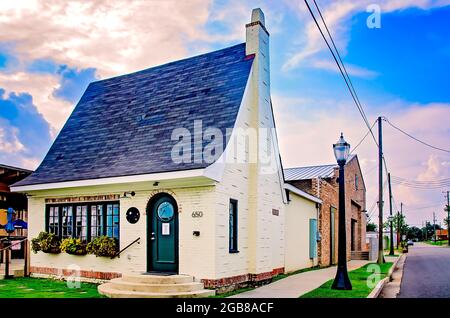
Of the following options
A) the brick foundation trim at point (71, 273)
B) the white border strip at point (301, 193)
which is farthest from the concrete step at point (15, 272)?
the white border strip at point (301, 193)

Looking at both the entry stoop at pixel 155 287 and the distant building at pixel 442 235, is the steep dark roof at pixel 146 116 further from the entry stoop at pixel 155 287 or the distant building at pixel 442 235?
the distant building at pixel 442 235

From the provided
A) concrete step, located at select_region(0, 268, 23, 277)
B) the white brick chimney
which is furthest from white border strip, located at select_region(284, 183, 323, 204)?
concrete step, located at select_region(0, 268, 23, 277)

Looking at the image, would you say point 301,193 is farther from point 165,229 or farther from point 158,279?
point 158,279

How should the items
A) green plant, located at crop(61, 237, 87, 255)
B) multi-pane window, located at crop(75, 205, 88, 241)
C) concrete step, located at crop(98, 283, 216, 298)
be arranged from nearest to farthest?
concrete step, located at crop(98, 283, 216, 298) < green plant, located at crop(61, 237, 87, 255) < multi-pane window, located at crop(75, 205, 88, 241)

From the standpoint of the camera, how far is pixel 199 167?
9.21 m

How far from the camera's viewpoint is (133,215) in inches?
418

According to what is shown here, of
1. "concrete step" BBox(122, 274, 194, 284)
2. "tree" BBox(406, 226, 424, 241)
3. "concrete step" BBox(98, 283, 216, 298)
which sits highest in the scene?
"concrete step" BBox(122, 274, 194, 284)

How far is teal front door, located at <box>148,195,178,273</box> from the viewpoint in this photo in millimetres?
10055

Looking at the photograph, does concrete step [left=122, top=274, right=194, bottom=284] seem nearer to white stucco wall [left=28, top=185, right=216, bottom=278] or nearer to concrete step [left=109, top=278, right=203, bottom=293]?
concrete step [left=109, top=278, right=203, bottom=293]

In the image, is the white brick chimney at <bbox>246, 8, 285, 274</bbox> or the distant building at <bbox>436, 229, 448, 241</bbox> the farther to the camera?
the distant building at <bbox>436, 229, 448, 241</bbox>

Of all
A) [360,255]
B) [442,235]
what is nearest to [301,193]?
[360,255]

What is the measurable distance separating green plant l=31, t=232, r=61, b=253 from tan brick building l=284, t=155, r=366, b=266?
29.2ft

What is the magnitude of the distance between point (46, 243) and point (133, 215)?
8.71 ft
